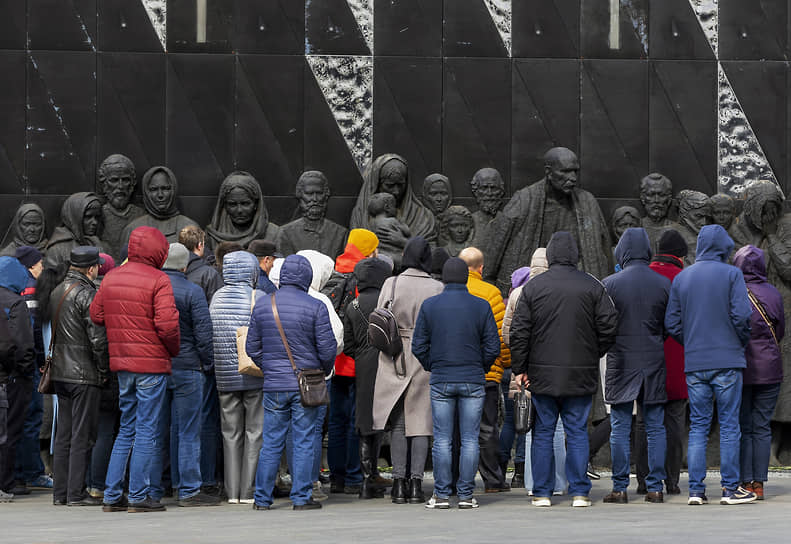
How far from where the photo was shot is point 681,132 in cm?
1642

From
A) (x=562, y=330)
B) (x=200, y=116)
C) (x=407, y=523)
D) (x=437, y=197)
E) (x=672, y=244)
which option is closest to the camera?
(x=407, y=523)

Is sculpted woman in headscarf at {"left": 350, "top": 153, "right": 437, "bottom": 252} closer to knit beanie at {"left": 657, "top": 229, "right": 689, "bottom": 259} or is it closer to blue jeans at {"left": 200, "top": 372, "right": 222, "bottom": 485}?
knit beanie at {"left": 657, "top": 229, "right": 689, "bottom": 259}

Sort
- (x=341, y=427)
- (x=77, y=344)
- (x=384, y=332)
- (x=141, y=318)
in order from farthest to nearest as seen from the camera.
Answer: (x=341, y=427), (x=77, y=344), (x=384, y=332), (x=141, y=318)

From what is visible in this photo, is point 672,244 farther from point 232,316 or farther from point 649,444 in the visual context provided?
point 232,316

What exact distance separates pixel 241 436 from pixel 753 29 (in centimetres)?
889

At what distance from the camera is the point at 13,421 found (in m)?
11.6

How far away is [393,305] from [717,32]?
298 inches

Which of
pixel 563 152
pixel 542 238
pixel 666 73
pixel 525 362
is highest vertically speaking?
pixel 666 73

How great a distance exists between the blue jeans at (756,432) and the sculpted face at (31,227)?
26.2ft

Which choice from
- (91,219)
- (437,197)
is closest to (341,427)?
(437,197)

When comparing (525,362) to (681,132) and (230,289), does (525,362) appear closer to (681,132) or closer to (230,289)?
(230,289)

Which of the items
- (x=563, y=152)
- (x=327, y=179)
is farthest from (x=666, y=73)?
(x=327, y=179)

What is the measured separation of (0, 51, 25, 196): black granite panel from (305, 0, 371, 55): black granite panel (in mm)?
3304

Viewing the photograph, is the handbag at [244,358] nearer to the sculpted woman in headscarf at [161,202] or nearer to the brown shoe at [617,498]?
the brown shoe at [617,498]
